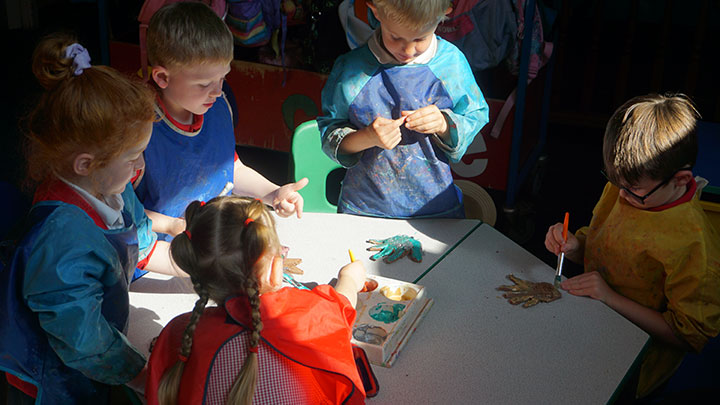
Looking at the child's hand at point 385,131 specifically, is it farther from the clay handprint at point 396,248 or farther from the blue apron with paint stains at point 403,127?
the clay handprint at point 396,248

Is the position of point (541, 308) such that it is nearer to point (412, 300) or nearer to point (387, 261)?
point (412, 300)

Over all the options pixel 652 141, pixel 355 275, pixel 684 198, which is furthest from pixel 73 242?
pixel 684 198

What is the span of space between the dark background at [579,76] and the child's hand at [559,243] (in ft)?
5.28

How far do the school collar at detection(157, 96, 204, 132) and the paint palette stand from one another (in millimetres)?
744

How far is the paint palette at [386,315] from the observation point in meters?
1.41

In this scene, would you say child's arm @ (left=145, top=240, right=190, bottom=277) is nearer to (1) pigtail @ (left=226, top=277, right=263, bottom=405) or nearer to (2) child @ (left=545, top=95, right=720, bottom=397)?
→ (1) pigtail @ (left=226, top=277, right=263, bottom=405)

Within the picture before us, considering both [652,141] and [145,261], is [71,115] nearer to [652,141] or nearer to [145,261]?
[145,261]

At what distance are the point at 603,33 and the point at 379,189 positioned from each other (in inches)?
138

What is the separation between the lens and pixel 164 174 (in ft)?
6.31

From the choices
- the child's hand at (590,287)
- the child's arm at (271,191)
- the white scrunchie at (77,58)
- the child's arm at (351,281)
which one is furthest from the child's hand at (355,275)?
the white scrunchie at (77,58)

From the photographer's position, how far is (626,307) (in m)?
1.64

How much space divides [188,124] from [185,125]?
0.02m

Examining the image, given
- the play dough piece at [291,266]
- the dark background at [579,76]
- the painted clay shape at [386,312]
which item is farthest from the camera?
the dark background at [579,76]

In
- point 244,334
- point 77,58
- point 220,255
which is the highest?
point 77,58
